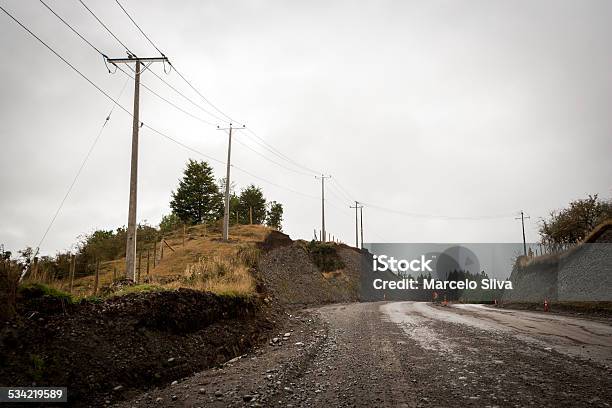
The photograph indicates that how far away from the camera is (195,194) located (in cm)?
5003

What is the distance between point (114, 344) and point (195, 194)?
4383 centimetres

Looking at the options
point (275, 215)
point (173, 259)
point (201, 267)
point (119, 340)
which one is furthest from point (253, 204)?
point (119, 340)

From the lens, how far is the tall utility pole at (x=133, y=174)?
1553 centimetres

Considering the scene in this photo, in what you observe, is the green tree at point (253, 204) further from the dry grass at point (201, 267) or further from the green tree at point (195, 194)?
the dry grass at point (201, 267)

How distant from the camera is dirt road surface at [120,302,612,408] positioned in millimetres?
6078

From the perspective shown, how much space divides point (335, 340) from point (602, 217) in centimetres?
3630

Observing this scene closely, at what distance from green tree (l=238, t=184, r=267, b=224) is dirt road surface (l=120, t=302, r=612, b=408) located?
174ft

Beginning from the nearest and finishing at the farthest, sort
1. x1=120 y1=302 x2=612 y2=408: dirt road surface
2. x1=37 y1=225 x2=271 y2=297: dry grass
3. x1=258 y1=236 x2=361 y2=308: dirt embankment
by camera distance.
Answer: x1=120 y1=302 x2=612 y2=408: dirt road surface < x1=37 y1=225 x2=271 y2=297: dry grass < x1=258 y1=236 x2=361 y2=308: dirt embankment

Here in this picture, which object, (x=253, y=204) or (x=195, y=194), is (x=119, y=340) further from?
(x=253, y=204)

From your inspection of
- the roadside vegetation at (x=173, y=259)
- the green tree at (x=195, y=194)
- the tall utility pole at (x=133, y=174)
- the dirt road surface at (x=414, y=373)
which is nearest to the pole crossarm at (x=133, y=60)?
the tall utility pole at (x=133, y=174)

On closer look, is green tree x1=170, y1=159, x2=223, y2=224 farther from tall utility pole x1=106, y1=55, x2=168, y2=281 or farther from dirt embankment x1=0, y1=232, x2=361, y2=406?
dirt embankment x1=0, y1=232, x2=361, y2=406

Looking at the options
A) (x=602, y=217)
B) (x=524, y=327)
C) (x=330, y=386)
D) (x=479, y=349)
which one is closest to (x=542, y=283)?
(x=602, y=217)

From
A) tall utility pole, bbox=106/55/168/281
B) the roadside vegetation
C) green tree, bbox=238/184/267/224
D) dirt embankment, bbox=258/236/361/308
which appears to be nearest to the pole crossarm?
tall utility pole, bbox=106/55/168/281

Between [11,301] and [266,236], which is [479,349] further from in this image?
[266,236]
